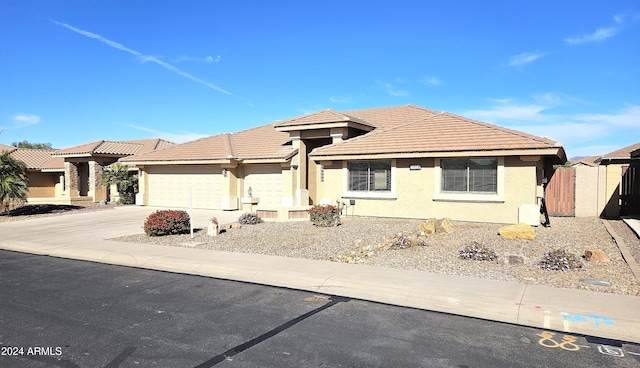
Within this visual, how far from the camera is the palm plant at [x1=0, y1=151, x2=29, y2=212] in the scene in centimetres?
2252

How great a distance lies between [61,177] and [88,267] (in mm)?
32558

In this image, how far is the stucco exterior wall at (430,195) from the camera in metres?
16.4

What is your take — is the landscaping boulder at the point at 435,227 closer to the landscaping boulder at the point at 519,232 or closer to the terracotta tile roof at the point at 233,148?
the landscaping boulder at the point at 519,232

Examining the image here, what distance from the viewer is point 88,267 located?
11.1 meters

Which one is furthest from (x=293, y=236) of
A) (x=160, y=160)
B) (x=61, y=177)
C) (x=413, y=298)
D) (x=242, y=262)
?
(x=61, y=177)

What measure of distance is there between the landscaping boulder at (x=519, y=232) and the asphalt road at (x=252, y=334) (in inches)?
251

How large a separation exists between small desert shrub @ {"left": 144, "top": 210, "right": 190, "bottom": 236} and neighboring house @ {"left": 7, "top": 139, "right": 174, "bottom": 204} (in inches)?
746

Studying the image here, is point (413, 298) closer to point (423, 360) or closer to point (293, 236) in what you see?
point (423, 360)

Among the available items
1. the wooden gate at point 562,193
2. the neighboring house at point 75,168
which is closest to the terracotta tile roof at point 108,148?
the neighboring house at point 75,168

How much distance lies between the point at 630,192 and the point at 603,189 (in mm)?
1166

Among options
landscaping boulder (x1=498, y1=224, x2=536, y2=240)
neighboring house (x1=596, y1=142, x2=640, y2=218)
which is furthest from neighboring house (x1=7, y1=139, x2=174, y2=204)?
neighboring house (x1=596, y1=142, x2=640, y2=218)

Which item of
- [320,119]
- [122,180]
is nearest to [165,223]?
[320,119]

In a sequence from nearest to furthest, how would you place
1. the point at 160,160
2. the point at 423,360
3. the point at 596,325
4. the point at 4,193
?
the point at 423,360
the point at 596,325
the point at 4,193
the point at 160,160

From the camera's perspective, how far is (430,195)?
18.1 meters
